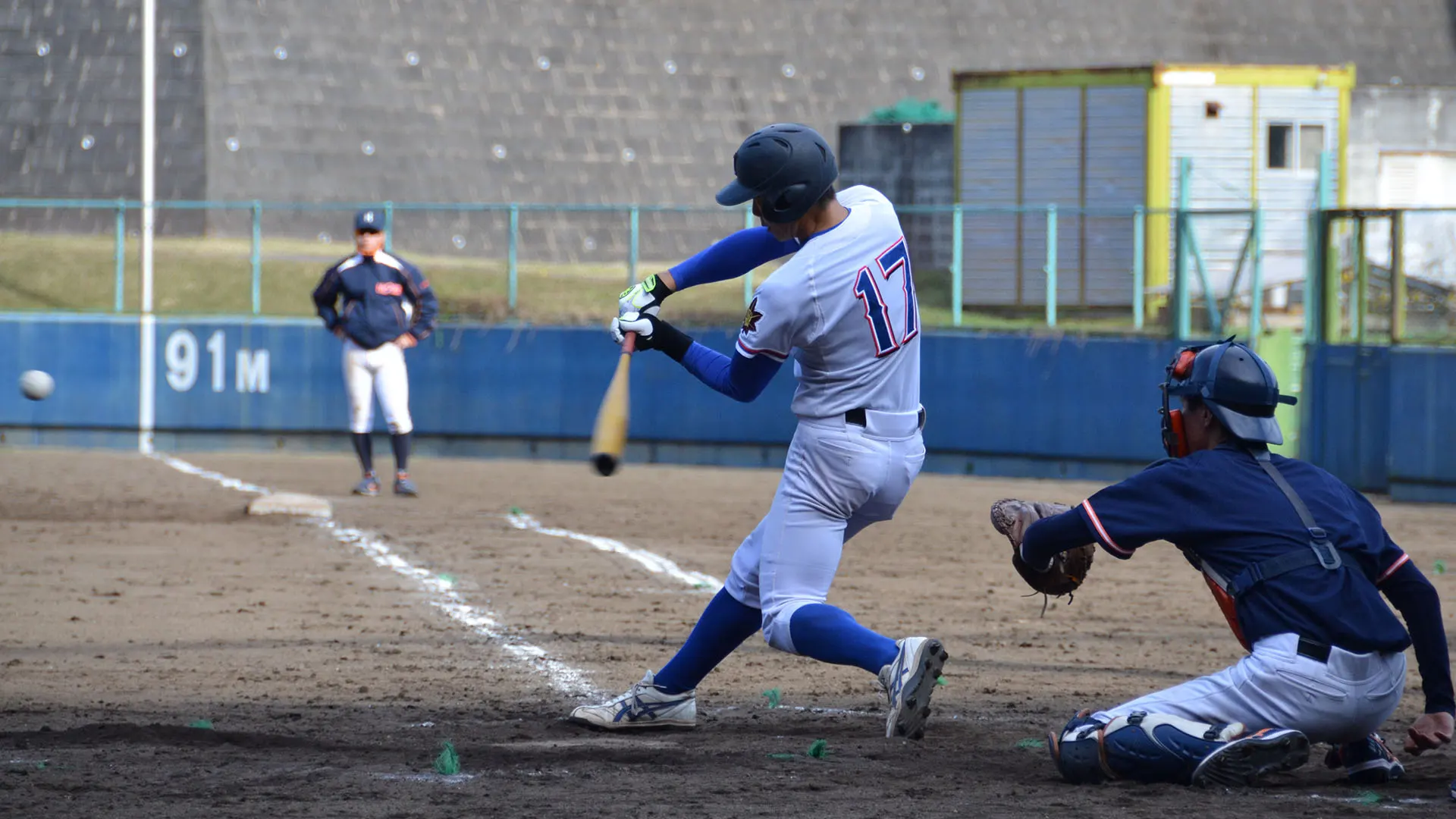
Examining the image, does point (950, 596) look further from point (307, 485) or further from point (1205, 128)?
point (1205, 128)

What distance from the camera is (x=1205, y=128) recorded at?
23.0 m

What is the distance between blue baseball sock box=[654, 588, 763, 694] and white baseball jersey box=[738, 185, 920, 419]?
2.37 ft

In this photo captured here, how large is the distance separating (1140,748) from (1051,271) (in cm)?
1263

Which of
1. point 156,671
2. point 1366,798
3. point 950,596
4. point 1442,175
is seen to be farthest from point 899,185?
point 1366,798

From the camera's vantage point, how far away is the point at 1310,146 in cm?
2350

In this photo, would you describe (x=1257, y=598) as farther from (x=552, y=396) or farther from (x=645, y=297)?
(x=552, y=396)

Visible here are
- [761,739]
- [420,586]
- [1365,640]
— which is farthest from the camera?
[420,586]

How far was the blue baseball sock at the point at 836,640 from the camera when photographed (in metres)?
4.99

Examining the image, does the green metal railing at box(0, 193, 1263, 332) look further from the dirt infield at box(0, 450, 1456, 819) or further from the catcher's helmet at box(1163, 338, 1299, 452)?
the catcher's helmet at box(1163, 338, 1299, 452)

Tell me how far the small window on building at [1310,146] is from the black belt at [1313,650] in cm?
2038

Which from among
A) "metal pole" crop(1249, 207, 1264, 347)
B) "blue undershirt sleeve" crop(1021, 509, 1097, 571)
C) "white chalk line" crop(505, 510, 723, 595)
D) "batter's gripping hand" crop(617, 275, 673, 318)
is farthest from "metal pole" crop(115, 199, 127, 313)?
"blue undershirt sleeve" crop(1021, 509, 1097, 571)

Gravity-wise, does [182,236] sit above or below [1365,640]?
above

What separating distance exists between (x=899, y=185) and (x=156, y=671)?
2022cm

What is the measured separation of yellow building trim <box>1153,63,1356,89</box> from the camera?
74.1ft
